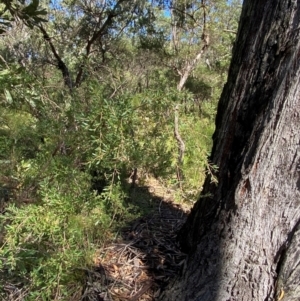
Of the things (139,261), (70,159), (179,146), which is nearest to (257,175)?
(179,146)

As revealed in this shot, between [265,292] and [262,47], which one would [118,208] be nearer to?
[265,292]

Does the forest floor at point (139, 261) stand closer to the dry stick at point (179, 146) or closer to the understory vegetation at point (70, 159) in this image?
the understory vegetation at point (70, 159)

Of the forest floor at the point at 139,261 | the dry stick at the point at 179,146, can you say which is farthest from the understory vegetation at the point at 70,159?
the forest floor at the point at 139,261

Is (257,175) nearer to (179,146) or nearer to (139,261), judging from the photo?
(179,146)

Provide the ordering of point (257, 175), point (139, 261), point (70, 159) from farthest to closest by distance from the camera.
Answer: point (139, 261)
point (257, 175)
point (70, 159)

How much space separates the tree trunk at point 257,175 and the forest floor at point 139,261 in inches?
8.7

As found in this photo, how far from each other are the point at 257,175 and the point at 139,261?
1.14 m

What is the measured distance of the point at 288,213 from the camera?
181 cm

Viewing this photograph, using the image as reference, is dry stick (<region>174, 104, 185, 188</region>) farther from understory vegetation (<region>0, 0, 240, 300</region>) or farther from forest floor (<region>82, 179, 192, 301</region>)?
forest floor (<region>82, 179, 192, 301</region>)

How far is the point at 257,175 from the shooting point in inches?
70.1

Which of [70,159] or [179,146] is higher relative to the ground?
[179,146]

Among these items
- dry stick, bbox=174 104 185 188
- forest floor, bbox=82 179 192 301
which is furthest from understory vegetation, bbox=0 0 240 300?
forest floor, bbox=82 179 192 301

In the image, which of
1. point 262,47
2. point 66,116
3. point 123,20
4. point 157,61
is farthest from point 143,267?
point 157,61

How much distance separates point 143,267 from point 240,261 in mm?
778
